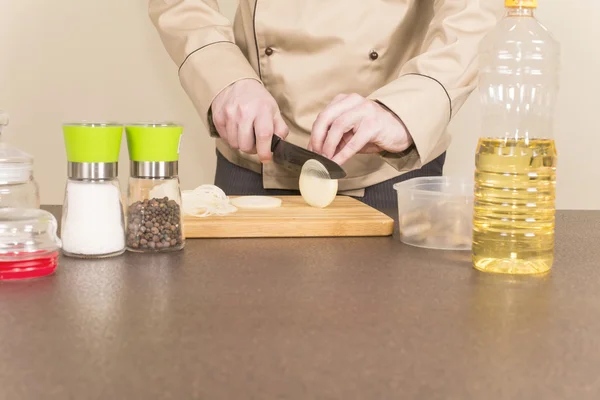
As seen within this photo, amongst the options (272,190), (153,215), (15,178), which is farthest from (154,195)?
(272,190)

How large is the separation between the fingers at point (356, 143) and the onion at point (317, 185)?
53 millimetres

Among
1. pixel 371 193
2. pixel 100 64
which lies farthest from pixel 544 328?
pixel 100 64

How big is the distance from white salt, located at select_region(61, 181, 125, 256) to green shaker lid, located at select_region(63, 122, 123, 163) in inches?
1.4

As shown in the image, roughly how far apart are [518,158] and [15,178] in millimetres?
630

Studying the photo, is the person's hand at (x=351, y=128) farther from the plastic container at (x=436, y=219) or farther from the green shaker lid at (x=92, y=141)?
the green shaker lid at (x=92, y=141)

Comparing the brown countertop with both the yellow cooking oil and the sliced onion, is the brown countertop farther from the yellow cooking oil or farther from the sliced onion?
the sliced onion

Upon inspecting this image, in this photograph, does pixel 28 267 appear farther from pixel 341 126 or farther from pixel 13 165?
pixel 341 126

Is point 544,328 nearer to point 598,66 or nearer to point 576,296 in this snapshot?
point 576,296

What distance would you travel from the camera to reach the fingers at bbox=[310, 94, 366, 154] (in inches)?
47.7

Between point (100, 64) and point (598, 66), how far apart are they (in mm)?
1471

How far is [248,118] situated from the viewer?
1.29 meters

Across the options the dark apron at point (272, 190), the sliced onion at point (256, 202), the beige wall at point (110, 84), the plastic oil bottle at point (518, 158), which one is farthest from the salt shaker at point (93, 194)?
the beige wall at point (110, 84)

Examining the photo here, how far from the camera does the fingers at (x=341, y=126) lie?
121 centimetres

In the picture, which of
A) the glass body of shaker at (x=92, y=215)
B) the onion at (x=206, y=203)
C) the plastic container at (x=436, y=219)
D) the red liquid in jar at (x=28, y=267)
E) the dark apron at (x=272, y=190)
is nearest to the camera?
the red liquid in jar at (x=28, y=267)
